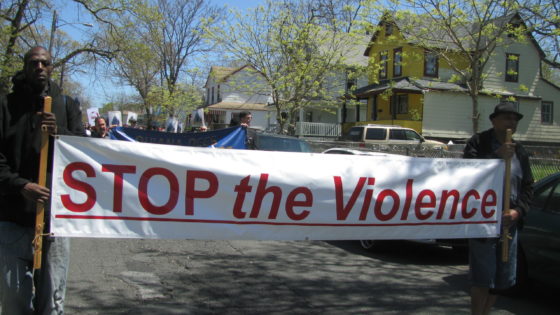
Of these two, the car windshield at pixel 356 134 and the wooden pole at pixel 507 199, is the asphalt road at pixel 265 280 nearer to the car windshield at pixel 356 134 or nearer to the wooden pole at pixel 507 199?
the wooden pole at pixel 507 199

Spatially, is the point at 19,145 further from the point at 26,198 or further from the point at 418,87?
the point at 418,87

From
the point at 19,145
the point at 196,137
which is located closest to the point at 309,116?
the point at 196,137

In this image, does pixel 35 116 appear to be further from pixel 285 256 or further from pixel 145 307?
pixel 285 256

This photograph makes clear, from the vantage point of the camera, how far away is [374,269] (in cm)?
643

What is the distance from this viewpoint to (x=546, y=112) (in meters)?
32.3

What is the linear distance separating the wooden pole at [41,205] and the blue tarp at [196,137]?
680cm

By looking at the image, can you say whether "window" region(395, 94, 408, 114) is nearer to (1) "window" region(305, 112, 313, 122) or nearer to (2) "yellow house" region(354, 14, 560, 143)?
(2) "yellow house" region(354, 14, 560, 143)

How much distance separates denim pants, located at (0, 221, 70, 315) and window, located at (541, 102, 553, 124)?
34.7 metres

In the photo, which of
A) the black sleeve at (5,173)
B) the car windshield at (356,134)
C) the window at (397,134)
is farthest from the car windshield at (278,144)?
the window at (397,134)

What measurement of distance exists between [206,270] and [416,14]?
11588 mm

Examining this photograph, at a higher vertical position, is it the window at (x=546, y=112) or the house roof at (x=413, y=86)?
the house roof at (x=413, y=86)

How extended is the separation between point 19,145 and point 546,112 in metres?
35.2

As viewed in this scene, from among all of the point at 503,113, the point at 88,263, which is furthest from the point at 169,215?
the point at 88,263

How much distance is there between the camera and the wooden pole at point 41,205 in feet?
9.20
